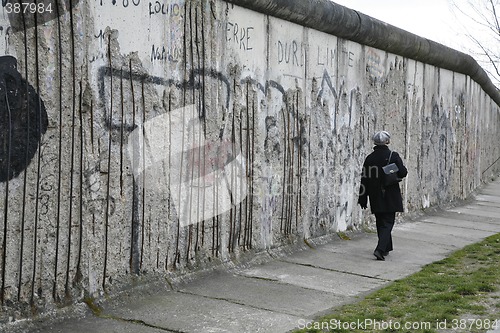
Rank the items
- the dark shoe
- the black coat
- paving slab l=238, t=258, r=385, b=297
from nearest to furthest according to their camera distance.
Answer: paving slab l=238, t=258, r=385, b=297 → the dark shoe → the black coat

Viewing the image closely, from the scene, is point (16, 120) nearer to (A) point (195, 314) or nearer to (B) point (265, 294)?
(A) point (195, 314)

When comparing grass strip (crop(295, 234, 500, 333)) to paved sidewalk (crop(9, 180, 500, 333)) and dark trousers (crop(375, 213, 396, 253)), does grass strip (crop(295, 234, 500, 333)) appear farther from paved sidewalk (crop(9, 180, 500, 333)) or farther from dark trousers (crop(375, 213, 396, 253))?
dark trousers (crop(375, 213, 396, 253))

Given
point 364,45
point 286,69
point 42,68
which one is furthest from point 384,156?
point 42,68

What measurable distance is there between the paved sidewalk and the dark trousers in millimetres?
150

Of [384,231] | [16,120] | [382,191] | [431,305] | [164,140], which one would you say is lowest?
[431,305]

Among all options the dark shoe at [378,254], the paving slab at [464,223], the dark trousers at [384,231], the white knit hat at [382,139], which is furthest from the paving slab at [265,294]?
the paving slab at [464,223]

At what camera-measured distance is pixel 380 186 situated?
930 cm

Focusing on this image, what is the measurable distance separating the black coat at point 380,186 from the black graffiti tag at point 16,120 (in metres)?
4.70

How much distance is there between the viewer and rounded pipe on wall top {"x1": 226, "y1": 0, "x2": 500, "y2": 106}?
8.91 meters

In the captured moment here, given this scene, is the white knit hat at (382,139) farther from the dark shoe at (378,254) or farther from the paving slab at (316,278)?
the paving slab at (316,278)

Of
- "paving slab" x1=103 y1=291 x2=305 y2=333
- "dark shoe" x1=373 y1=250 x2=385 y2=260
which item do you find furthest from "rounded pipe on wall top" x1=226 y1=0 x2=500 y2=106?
"paving slab" x1=103 y1=291 x2=305 y2=333

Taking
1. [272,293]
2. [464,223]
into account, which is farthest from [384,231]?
[464,223]

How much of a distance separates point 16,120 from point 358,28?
6.41 meters

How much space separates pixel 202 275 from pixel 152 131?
1520mm
